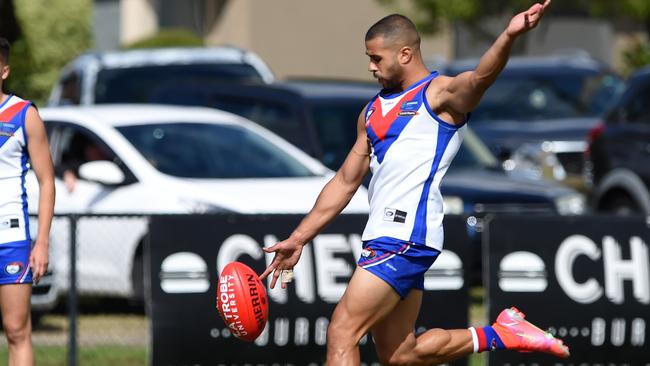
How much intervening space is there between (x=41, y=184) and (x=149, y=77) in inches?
389

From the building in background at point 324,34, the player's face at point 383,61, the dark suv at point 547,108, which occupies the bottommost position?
the player's face at point 383,61

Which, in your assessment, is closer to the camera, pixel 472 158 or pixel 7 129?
pixel 7 129

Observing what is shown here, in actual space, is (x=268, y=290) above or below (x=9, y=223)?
below

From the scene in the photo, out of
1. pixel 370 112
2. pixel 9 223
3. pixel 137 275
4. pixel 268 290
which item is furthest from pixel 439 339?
pixel 137 275

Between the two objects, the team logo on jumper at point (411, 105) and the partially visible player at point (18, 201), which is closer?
the team logo on jumper at point (411, 105)

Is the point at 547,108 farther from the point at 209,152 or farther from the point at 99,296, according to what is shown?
the point at 99,296

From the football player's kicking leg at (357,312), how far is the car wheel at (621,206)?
8221 millimetres

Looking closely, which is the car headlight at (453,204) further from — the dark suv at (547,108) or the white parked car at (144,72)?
the white parked car at (144,72)

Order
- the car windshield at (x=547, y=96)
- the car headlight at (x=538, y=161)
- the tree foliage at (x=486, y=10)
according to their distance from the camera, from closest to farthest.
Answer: the car headlight at (x=538, y=161) → the car windshield at (x=547, y=96) → the tree foliage at (x=486, y=10)

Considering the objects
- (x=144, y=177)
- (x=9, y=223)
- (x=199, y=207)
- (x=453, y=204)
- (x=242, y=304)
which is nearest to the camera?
(x=242, y=304)

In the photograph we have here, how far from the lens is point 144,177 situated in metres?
12.1

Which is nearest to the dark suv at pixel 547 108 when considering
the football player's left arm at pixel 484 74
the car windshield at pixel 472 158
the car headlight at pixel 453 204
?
the car windshield at pixel 472 158

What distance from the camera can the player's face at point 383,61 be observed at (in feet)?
23.1

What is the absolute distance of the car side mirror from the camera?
1202cm
